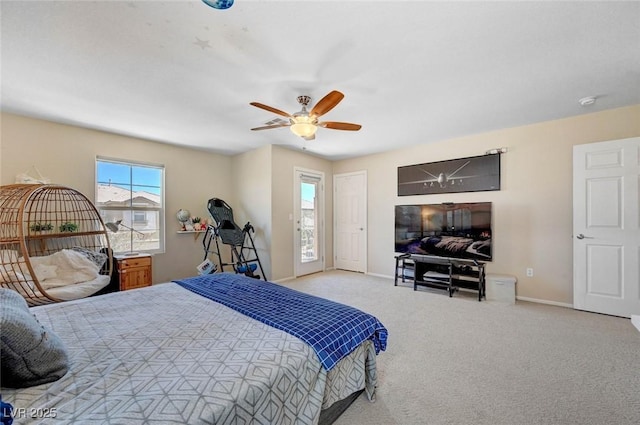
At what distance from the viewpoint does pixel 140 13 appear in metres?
1.67

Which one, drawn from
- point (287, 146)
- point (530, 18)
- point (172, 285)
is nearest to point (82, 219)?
point (172, 285)

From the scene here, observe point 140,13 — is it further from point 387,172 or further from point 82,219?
point 387,172

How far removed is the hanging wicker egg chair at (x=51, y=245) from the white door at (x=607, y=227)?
5761mm

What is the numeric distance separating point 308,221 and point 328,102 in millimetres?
3413

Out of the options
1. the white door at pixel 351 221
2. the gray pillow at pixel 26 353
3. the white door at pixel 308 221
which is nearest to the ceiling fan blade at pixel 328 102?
the gray pillow at pixel 26 353

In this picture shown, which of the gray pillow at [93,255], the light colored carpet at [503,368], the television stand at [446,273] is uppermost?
the gray pillow at [93,255]

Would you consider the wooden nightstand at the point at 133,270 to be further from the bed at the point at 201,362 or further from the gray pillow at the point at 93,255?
the bed at the point at 201,362

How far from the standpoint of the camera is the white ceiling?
1680 millimetres

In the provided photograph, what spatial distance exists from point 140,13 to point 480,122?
381 centimetres

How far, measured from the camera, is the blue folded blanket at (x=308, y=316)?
140cm

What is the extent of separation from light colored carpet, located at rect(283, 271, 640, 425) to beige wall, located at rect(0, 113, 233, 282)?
3.38 m

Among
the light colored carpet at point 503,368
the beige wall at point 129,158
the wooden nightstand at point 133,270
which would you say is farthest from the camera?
the wooden nightstand at point 133,270

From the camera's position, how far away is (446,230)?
4156mm

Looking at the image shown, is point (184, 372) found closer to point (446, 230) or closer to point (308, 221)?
point (446, 230)
